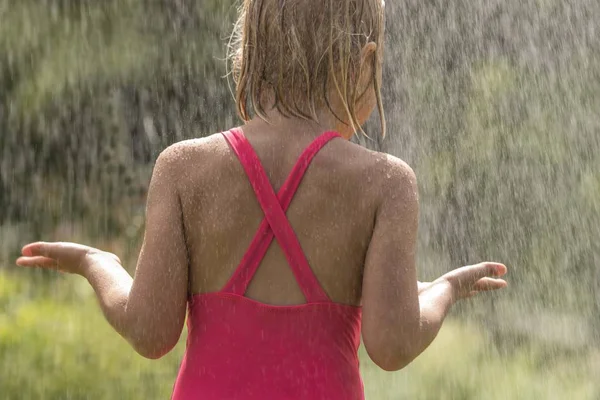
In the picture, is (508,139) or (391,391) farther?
(508,139)

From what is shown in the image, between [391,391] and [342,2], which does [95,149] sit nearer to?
[391,391]

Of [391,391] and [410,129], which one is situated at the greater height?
[410,129]

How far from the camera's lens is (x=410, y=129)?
751cm

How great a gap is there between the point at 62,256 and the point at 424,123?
19.4 feet

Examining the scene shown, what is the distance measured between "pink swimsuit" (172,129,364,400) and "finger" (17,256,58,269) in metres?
0.33

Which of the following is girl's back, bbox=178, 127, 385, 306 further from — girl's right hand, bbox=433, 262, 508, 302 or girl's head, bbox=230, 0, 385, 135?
girl's right hand, bbox=433, 262, 508, 302

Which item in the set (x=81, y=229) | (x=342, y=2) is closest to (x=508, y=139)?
(x=81, y=229)

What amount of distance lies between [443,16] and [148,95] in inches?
87.1

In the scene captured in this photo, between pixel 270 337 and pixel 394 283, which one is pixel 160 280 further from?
pixel 394 283

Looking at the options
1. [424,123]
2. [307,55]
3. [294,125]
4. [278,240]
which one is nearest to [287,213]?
[278,240]

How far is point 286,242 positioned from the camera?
1729 millimetres

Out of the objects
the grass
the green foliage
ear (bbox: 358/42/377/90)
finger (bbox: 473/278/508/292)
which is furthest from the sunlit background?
ear (bbox: 358/42/377/90)

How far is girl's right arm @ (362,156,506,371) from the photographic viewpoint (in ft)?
5.62

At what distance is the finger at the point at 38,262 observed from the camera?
1.89 metres
